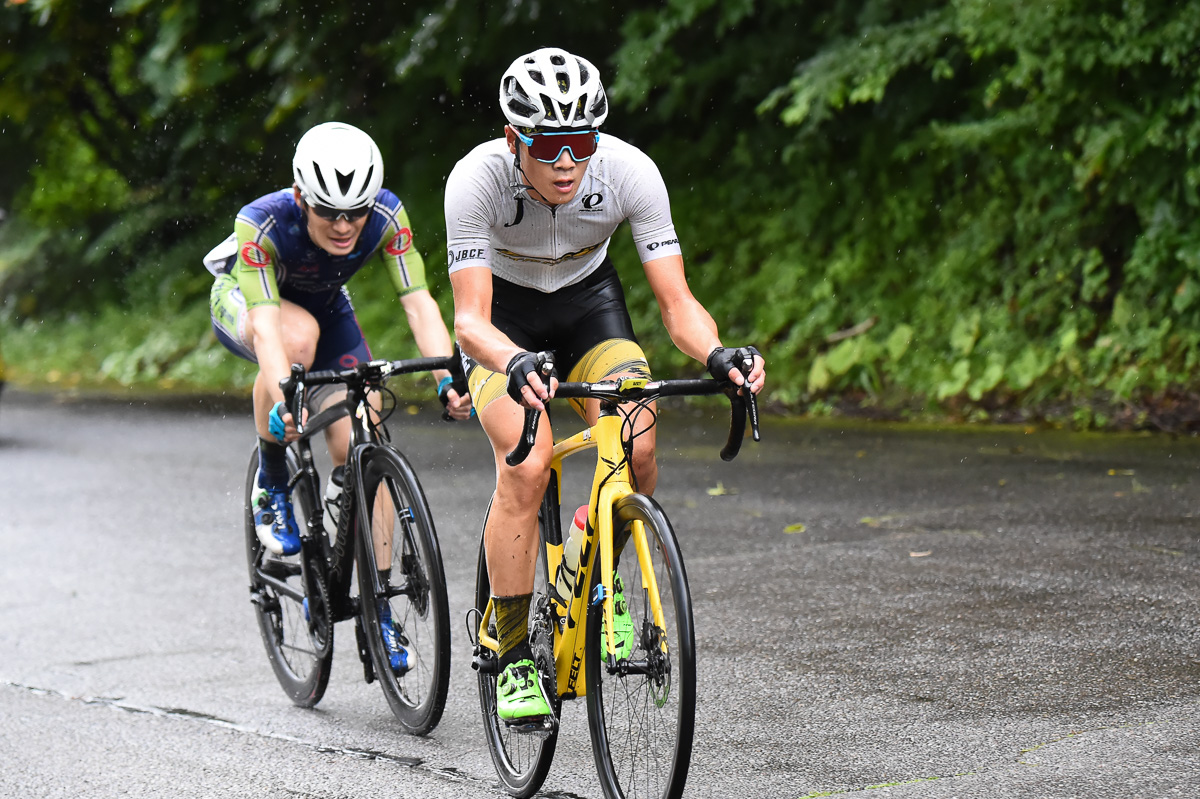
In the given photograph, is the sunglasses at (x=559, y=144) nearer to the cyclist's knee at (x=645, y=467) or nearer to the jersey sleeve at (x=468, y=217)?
the jersey sleeve at (x=468, y=217)

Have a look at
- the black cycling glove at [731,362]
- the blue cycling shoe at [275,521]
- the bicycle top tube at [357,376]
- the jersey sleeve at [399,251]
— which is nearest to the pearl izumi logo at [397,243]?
the jersey sleeve at [399,251]

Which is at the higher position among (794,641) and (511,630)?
(511,630)

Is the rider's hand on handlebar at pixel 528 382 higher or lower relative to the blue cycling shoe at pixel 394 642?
higher

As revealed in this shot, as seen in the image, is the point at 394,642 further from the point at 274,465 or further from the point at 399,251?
the point at 399,251

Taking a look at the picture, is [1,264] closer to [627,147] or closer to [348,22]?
[348,22]

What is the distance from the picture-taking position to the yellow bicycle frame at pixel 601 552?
370 cm

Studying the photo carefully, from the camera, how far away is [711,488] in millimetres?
9797

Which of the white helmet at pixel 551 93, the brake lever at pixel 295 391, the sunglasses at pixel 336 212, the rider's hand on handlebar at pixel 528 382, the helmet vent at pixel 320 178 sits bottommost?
the brake lever at pixel 295 391

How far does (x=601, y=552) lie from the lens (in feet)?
12.5

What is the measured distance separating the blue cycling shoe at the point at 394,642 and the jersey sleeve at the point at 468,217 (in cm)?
145

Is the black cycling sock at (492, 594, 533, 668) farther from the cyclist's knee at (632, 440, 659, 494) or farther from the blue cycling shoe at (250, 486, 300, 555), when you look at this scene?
the blue cycling shoe at (250, 486, 300, 555)

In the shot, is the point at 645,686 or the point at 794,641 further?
the point at 794,641

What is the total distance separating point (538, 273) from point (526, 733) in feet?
4.62

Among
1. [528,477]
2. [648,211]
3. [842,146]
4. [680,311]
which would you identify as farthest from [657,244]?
[842,146]
